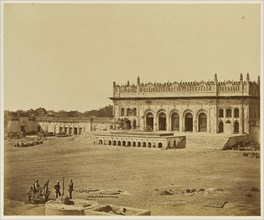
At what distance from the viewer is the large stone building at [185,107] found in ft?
39.9

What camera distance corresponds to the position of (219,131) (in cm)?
1302

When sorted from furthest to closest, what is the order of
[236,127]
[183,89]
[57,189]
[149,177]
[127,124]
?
[127,124] < [183,89] < [236,127] < [149,177] < [57,189]

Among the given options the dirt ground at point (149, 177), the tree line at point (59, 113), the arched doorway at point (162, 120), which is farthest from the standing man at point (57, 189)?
the arched doorway at point (162, 120)

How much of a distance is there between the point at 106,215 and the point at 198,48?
3895mm

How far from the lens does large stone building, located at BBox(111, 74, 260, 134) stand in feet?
39.9

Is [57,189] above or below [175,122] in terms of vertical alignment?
below

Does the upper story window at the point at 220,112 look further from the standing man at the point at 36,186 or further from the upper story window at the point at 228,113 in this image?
the standing man at the point at 36,186

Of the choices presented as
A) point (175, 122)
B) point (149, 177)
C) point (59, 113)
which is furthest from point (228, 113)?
point (59, 113)

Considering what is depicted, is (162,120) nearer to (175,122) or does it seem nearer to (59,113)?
(175,122)

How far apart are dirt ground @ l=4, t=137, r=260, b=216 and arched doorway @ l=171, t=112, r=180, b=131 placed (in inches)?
170

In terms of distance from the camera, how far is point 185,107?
593 inches

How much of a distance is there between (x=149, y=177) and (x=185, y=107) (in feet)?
19.3

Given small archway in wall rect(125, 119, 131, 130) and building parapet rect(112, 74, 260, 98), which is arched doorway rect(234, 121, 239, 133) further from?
small archway in wall rect(125, 119, 131, 130)

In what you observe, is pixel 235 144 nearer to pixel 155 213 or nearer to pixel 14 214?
pixel 155 213
